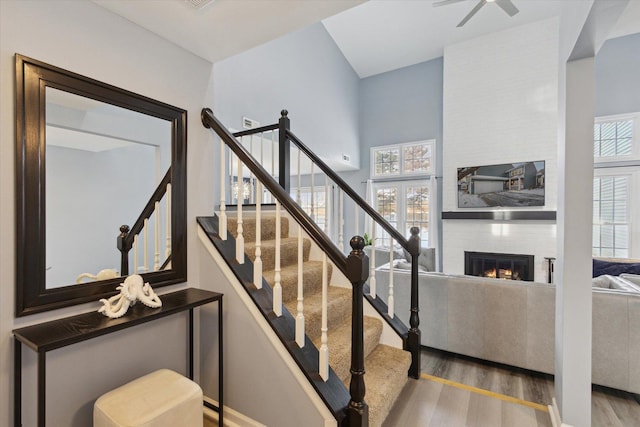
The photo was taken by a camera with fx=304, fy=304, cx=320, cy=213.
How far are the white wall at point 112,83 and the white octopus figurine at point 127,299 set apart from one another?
142mm

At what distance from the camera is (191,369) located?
198cm

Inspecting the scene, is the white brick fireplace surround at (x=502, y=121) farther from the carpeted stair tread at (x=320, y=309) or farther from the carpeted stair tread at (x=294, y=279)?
the carpeted stair tread at (x=294, y=279)

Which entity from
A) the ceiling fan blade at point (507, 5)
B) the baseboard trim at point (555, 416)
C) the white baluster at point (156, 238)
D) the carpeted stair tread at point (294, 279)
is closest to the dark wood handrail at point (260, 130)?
the carpeted stair tread at point (294, 279)

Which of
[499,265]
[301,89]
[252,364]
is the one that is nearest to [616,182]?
[499,265]

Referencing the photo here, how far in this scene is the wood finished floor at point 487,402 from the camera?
197 cm

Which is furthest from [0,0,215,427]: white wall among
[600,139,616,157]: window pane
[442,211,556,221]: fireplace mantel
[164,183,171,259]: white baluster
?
[600,139,616,157]: window pane

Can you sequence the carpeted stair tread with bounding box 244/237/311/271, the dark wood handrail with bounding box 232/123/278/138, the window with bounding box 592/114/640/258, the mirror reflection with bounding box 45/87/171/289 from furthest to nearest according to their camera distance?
1. the window with bounding box 592/114/640/258
2. the dark wood handrail with bounding box 232/123/278/138
3. the carpeted stair tread with bounding box 244/237/311/271
4. the mirror reflection with bounding box 45/87/171/289

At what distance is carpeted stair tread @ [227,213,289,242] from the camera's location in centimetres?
250

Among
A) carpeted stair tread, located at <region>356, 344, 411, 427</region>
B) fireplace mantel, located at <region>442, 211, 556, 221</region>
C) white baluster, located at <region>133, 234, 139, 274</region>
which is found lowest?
carpeted stair tread, located at <region>356, 344, 411, 427</region>

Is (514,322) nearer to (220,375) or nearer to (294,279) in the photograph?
(294,279)

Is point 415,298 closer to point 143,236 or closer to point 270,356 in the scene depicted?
point 270,356

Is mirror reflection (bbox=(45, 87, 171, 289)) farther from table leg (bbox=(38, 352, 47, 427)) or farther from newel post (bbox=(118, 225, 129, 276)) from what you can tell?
table leg (bbox=(38, 352, 47, 427))

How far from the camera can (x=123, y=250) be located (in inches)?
66.5

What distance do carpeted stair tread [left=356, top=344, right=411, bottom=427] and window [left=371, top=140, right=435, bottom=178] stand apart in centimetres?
488
